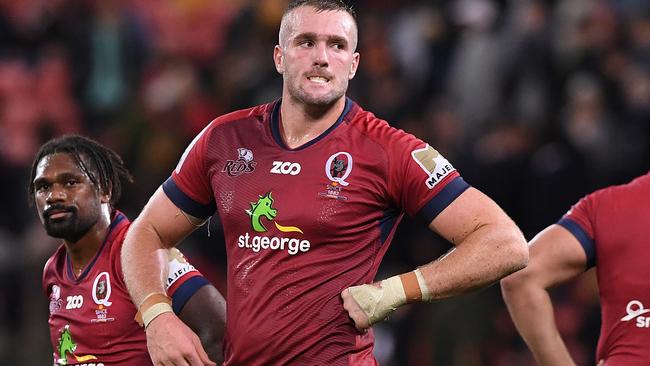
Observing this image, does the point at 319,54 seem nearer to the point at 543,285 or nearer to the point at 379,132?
the point at 379,132

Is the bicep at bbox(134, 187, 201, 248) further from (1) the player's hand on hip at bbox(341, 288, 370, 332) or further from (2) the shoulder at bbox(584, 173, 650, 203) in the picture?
(2) the shoulder at bbox(584, 173, 650, 203)

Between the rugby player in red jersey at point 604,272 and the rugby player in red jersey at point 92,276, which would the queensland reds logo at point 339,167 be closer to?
the rugby player in red jersey at point 92,276

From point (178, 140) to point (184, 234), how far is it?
5.49m

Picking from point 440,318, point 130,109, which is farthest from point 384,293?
point 130,109

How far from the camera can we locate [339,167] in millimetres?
4719

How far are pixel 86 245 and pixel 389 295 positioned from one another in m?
1.82

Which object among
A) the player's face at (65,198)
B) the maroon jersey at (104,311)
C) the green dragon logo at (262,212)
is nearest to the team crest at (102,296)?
the maroon jersey at (104,311)

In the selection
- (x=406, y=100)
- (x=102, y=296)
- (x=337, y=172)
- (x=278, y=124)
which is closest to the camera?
(x=337, y=172)

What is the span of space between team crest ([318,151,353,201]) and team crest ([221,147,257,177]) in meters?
0.32

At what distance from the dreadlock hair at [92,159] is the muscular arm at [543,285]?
6.30ft

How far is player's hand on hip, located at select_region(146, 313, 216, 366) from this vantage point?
4574 millimetres

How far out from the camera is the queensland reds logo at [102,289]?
5477 millimetres

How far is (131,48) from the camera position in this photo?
1203 cm

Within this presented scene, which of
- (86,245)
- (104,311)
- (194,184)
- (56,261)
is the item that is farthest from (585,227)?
(56,261)
